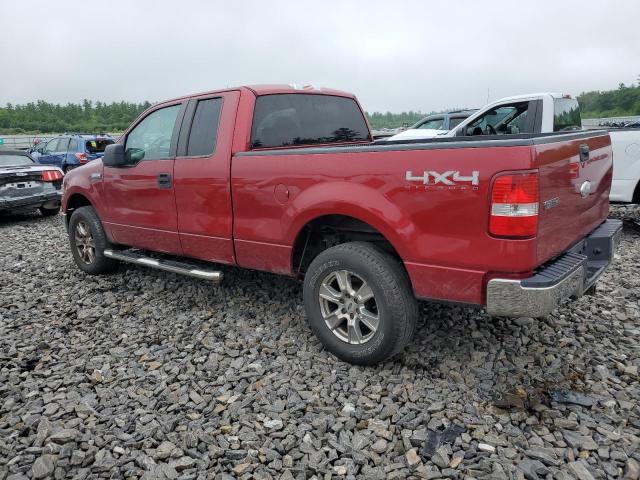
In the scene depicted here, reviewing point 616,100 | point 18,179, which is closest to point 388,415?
point 18,179

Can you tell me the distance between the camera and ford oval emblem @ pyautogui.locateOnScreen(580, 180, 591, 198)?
10.3ft

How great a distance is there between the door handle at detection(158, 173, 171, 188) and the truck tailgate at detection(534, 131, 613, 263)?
3.03 m

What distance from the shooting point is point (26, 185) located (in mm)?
9289

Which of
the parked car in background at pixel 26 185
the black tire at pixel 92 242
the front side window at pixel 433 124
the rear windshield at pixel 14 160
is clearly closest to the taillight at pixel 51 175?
the parked car in background at pixel 26 185

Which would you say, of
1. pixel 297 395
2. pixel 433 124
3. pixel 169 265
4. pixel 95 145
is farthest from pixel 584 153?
pixel 95 145

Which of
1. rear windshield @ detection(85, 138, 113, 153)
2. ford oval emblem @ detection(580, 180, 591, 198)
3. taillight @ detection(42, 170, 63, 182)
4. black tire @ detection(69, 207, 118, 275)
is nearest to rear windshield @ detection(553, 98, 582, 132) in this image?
ford oval emblem @ detection(580, 180, 591, 198)

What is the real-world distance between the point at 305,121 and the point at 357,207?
155 cm

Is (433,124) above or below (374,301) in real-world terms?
above

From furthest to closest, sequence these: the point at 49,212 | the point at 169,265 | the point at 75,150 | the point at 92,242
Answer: the point at 75,150 < the point at 49,212 < the point at 92,242 < the point at 169,265

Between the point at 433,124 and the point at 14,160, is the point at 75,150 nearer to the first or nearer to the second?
the point at 14,160

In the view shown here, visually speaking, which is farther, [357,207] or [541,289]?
[357,207]

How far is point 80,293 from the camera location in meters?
5.04

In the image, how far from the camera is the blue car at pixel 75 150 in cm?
1379

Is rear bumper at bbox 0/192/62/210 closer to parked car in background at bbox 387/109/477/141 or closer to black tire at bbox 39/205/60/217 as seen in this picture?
black tire at bbox 39/205/60/217
